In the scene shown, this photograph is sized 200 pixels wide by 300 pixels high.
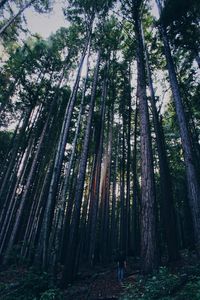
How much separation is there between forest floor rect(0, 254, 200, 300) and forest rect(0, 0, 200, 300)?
0.03 meters

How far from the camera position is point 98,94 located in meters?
17.3

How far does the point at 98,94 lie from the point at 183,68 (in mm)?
6242

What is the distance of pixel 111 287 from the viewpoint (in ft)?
29.3

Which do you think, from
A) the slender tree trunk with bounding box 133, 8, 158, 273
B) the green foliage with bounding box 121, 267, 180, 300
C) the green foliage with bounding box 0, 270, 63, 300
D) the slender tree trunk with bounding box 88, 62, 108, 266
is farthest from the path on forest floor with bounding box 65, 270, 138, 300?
the slender tree trunk with bounding box 88, 62, 108, 266

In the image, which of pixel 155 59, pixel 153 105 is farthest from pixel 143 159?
pixel 155 59

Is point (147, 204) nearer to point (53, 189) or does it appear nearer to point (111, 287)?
point (111, 287)

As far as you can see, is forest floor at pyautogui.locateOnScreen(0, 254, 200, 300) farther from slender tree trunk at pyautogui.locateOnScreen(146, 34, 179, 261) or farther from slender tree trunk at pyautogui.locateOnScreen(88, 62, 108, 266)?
slender tree trunk at pyautogui.locateOnScreen(88, 62, 108, 266)

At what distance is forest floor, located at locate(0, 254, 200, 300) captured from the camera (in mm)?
5125

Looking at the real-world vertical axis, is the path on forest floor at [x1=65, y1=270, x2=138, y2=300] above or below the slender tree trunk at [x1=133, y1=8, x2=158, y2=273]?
below

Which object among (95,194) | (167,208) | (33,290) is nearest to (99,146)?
(95,194)

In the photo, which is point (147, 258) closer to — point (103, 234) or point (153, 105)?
point (153, 105)

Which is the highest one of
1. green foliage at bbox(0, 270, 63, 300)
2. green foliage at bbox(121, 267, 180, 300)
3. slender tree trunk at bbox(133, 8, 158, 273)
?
slender tree trunk at bbox(133, 8, 158, 273)

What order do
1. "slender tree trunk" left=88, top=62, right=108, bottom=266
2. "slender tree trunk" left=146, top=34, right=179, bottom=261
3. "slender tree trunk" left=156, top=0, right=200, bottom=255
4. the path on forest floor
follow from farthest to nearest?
"slender tree trunk" left=88, top=62, right=108, bottom=266 → "slender tree trunk" left=146, top=34, right=179, bottom=261 → the path on forest floor → "slender tree trunk" left=156, top=0, right=200, bottom=255

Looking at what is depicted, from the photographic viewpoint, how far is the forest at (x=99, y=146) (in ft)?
24.5
